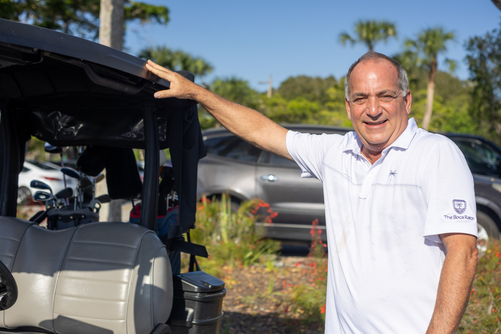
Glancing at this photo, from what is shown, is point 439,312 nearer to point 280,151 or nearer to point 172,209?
point 280,151

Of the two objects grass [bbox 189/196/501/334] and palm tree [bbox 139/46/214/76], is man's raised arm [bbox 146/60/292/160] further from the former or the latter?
palm tree [bbox 139/46/214/76]

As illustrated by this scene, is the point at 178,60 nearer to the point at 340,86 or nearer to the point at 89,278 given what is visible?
the point at 340,86

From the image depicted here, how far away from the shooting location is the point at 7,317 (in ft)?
8.66

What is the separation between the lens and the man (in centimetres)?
163

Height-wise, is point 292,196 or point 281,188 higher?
point 281,188

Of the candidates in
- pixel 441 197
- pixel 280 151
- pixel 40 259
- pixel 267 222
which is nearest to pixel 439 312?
pixel 441 197

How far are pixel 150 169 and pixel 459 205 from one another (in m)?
1.78

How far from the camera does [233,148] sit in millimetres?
6902

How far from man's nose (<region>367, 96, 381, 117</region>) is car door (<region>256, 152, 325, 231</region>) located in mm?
4363

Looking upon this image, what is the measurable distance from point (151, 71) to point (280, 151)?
79 cm

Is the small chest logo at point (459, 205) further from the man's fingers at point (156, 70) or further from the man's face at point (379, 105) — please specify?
the man's fingers at point (156, 70)

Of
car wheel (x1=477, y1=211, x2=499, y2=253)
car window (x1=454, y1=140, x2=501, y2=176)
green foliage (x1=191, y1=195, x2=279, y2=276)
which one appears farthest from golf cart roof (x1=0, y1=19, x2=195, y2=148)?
car window (x1=454, y1=140, x2=501, y2=176)

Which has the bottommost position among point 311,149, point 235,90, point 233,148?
point 311,149

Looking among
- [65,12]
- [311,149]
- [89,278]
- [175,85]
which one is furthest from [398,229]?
[65,12]
